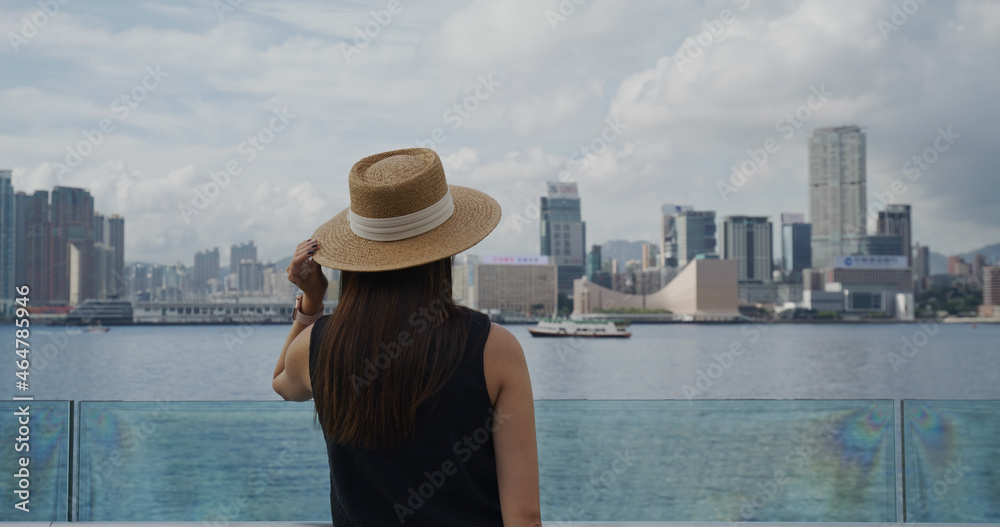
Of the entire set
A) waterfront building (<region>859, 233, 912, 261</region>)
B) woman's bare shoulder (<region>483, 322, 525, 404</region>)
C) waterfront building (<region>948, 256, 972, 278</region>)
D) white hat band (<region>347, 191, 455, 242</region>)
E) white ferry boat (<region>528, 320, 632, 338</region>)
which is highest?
waterfront building (<region>859, 233, 912, 261</region>)

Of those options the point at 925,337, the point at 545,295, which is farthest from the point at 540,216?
the point at 925,337

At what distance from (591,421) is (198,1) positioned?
2642 inches

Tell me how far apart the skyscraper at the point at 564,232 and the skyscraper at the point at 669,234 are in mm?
13709

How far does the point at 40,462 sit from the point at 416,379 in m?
2.01

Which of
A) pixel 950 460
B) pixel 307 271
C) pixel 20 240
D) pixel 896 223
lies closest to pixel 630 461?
pixel 950 460

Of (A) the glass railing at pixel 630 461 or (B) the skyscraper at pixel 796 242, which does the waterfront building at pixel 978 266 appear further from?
(A) the glass railing at pixel 630 461

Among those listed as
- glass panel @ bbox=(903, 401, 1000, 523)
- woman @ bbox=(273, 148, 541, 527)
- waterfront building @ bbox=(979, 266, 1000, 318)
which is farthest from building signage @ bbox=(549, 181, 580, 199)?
woman @ bbox=(273, 148, 541, 527)

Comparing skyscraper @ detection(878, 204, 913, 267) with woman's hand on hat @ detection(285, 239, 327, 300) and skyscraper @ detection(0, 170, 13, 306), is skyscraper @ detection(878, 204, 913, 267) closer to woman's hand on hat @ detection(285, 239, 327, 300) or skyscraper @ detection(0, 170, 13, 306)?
skyscraper @ detection(0, 170, 13, 306)

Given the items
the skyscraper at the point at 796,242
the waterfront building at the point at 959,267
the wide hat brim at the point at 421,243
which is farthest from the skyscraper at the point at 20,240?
the waterfront building at the point at 959,267

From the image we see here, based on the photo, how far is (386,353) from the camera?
2.98ft

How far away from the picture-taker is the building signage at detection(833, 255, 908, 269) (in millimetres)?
84688

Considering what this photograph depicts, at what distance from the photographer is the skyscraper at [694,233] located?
9988 centimetres

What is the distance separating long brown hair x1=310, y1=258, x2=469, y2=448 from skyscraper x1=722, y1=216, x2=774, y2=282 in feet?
302

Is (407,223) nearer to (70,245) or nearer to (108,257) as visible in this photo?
(70,245)
